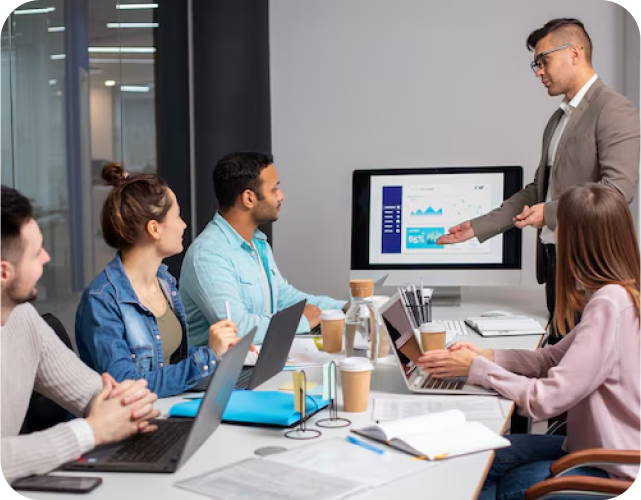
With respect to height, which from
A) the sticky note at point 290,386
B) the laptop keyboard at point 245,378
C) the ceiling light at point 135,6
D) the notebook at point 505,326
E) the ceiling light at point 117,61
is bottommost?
the notebook at point 505,326

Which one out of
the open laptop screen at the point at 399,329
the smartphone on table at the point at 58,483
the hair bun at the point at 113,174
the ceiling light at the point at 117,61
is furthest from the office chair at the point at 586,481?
the ceiling light at the point at 117,61

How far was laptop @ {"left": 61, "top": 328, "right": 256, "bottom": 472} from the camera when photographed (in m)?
1.36

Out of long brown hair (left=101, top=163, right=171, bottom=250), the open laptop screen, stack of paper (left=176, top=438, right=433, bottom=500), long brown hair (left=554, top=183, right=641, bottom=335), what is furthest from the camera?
long brown hair (left=101, top=163, right=171, bottom=250)

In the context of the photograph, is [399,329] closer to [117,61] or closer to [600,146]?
[600,146]

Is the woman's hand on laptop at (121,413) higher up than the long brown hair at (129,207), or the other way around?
the long brown hair at (129,207)

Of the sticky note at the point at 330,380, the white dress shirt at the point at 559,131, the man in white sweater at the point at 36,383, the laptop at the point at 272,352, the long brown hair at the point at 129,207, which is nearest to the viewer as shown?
the man in white sweater at the point at 36,383

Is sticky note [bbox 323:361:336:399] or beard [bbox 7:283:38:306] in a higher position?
beard [bbox 7:283:38:306]

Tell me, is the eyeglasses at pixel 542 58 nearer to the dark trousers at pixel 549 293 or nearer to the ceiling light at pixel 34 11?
the dark trousers at pixel 549 293

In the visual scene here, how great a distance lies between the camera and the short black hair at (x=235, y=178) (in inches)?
116

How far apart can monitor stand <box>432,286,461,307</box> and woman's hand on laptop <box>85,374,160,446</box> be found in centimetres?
214

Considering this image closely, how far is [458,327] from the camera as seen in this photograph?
2.85 meters

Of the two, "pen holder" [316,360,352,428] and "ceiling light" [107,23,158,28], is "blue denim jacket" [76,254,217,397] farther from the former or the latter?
"ceiling light" [107,23,158,28]

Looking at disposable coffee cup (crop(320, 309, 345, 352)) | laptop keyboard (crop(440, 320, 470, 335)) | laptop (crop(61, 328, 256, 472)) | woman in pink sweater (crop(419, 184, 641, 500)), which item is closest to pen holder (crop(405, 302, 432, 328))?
laptop keyboard (crop(440, 320, 470, 335))

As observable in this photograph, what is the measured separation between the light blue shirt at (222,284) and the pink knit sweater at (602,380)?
1.02 meters
